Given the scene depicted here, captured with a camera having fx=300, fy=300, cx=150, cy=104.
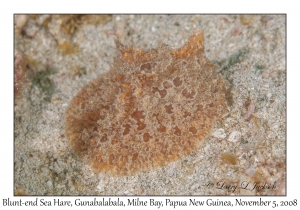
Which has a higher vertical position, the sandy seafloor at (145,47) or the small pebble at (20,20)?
the small pebble at (20,20)

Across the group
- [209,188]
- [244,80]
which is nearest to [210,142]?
[209,188]

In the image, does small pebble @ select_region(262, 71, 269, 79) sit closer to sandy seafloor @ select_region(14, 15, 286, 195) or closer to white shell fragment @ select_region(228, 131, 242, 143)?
sandy seafloor @ select_region(14, 15, 286, 195)

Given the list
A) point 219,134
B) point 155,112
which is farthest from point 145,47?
point 219,134

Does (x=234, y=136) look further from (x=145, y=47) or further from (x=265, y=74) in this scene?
(x=145, y=47)

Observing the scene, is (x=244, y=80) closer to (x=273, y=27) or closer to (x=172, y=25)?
(x=273, y=27)

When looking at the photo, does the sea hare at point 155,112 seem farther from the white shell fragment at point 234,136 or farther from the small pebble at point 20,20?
the small pebble at point 20,20

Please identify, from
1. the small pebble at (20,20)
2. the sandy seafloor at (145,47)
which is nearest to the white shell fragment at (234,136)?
the sandy seafloor at (145,47)
